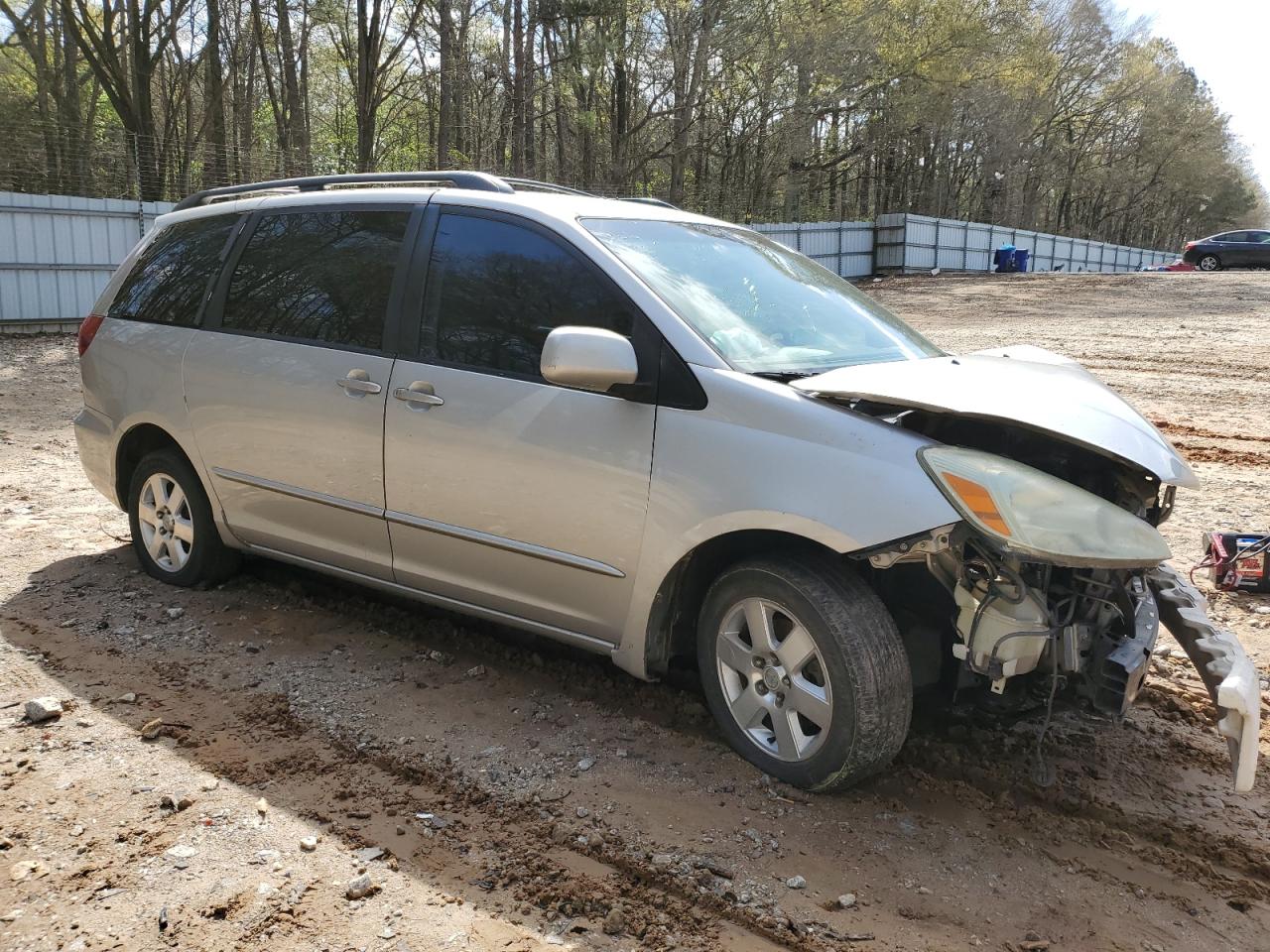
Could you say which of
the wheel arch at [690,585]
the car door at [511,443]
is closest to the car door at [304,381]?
the car door at [511,443]

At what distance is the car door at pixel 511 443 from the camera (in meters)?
3.37

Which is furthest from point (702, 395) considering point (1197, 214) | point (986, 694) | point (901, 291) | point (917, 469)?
point (1197, 214)

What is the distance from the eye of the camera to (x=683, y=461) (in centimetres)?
320

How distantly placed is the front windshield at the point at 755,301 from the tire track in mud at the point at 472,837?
1552 millimetres

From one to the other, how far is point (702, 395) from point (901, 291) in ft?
82.3

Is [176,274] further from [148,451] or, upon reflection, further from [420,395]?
[420,395]

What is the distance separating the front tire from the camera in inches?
116

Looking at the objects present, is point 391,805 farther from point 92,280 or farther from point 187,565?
point 92,280

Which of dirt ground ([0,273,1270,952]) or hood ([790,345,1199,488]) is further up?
hood ([790,345,1199,488])

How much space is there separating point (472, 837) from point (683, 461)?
50.3 inches

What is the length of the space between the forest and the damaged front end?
59.0 feet

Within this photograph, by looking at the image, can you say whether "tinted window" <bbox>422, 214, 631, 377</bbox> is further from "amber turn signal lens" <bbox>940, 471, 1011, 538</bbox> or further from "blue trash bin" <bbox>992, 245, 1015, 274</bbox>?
"blue trash bin" <bbox>992, 245, 1015, 274</bbox>

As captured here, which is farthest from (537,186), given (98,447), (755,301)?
(98,447)

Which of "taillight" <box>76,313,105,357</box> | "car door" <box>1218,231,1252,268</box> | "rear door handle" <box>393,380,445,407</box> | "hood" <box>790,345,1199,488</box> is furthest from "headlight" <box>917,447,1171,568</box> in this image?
"car door" <box>1218,231,1252,268</box>
